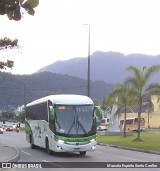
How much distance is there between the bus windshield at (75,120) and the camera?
74.1 feet

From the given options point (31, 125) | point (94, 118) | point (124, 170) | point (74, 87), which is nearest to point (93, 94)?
point (74, 87)

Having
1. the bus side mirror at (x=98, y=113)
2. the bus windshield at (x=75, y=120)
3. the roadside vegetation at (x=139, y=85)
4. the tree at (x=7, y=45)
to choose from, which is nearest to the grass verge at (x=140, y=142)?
the roadside vegetation at (x=139, y=85)

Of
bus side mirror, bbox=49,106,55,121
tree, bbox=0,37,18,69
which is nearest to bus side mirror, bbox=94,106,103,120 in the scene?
bus side mirror, bbox=49,106,55,121

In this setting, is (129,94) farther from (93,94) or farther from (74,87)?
(93,94)

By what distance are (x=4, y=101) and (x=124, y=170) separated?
305 feet

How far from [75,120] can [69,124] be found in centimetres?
35

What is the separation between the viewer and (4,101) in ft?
349

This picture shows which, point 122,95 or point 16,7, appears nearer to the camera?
point 16,7

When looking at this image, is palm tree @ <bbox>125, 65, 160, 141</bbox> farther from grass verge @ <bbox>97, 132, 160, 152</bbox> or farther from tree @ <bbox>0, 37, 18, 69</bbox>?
tree @ <bbox>0, 37, 18, 69</bbox>

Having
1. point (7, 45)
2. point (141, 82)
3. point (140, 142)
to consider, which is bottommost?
point (140, 142)

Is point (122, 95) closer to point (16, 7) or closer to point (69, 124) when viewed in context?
point (69, 124)

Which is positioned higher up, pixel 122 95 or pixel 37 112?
pixel 122 95

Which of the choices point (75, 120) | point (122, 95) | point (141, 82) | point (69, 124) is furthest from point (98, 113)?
point (122, 95)

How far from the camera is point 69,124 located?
22.8 meters
